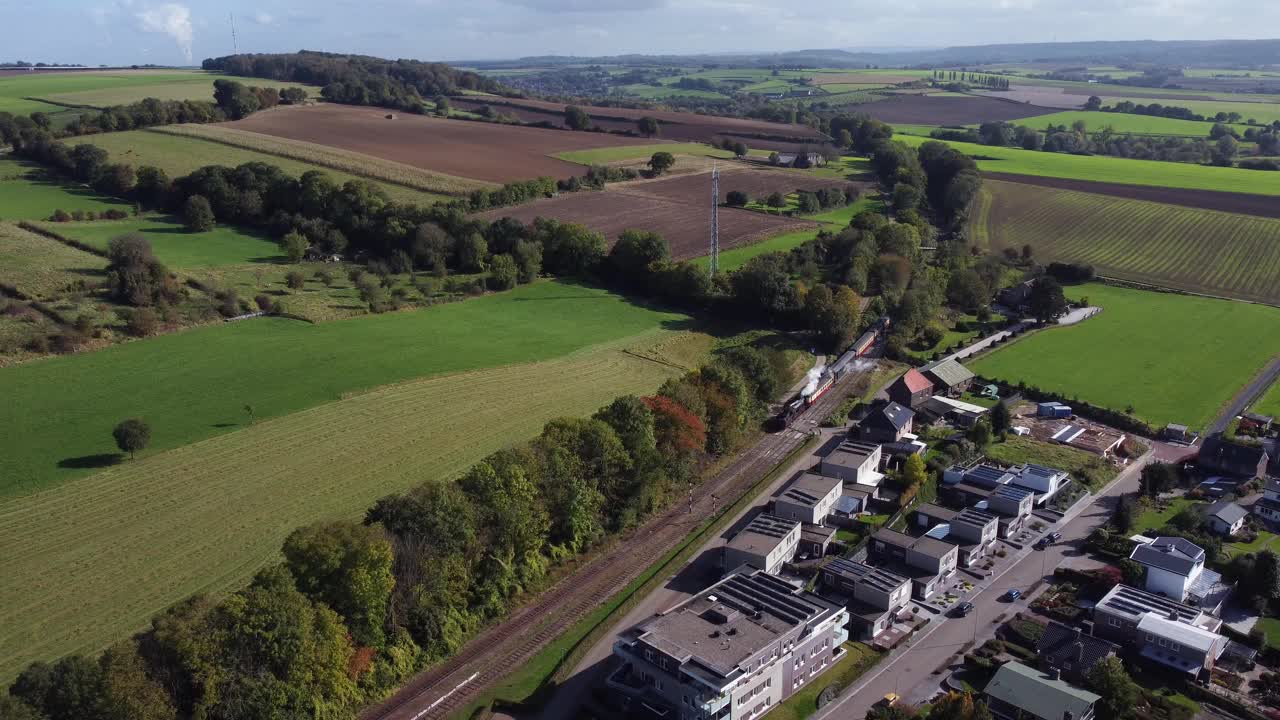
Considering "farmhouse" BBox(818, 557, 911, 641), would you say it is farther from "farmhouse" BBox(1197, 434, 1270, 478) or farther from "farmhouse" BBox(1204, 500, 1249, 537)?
"farmhouse" BBox(1197, 434, 1270, 478)

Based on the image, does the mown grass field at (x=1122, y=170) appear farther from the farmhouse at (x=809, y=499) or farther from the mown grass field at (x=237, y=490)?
the farmhouse at (x=809, y=499)

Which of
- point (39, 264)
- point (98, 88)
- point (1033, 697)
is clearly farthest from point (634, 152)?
point (1033, 697)

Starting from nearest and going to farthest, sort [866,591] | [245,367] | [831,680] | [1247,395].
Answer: [831,680] → [866,591] → [245,367] → [1247,395]

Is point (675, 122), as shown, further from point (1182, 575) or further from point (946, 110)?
point (1182, 575)

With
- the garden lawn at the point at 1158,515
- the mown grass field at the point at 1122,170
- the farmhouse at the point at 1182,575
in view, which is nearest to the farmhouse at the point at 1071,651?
the farmhouse at the point at 1182,575

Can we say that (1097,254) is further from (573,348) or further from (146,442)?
(146,442)

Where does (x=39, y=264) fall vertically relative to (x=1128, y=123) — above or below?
below

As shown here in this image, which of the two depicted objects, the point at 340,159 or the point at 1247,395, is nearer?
the point at 1247,395
